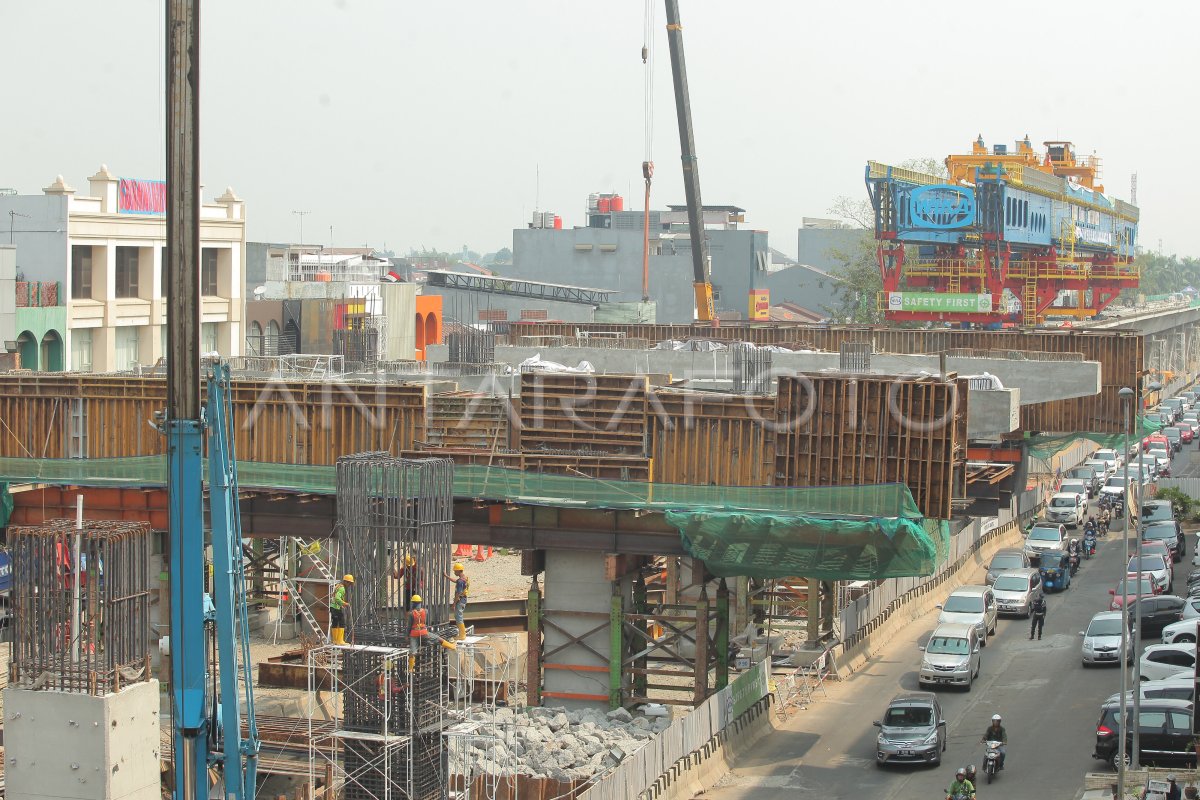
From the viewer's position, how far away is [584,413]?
33.1 m

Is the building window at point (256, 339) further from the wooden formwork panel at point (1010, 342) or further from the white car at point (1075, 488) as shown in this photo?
the white car at point (1075, 488)

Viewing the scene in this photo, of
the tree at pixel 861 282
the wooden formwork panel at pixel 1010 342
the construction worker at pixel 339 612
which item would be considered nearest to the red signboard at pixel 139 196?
the wooden formwork panel at pixel 1010 342

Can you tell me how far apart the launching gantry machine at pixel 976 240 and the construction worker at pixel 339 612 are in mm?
60567

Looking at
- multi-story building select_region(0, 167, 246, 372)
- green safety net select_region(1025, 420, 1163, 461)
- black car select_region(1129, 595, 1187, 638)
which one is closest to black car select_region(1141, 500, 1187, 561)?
green safety net select_region(1025, 420, 1163, 461)

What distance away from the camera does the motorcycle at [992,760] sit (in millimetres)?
28250

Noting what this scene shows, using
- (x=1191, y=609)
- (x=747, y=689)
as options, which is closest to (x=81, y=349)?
(x=747, y=689)

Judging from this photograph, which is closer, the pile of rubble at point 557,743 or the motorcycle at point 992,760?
the pile of rubble at point 557,743

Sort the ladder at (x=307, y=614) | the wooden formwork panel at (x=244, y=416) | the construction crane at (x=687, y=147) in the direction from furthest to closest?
the construction crane at (x=687, y=147) → the wooden formwork panel at (x=244, y=416) → the ladder at (x=307, y=614)

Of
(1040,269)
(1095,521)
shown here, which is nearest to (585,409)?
(1095,521)

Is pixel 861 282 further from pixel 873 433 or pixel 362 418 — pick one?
pixel 873 433

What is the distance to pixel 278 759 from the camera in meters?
26.5

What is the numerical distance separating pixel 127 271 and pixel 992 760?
3954 cm

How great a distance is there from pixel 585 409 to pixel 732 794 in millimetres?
8895

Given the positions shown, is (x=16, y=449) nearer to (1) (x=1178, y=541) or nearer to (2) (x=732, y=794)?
(2) (x=732, y=794)
